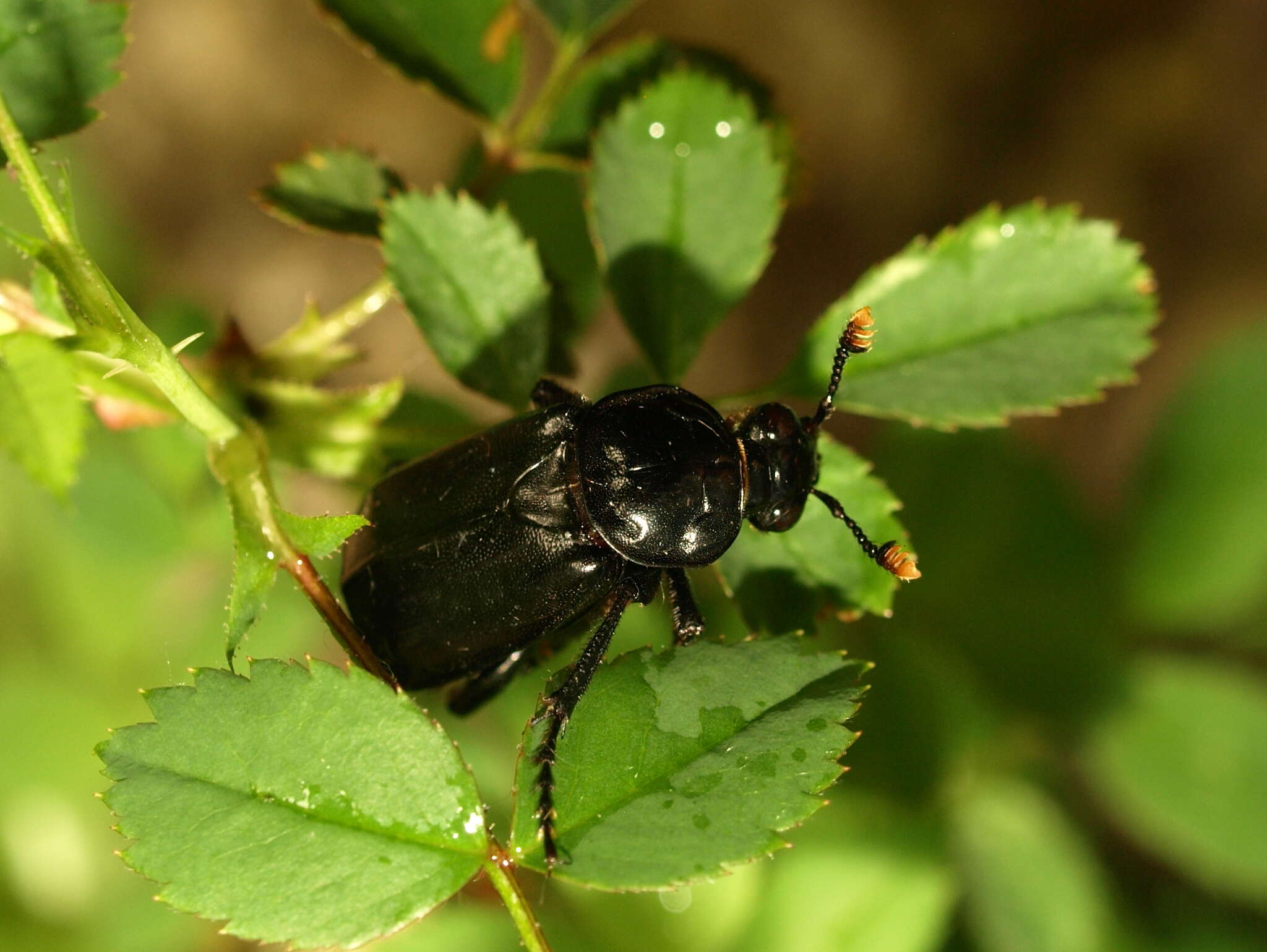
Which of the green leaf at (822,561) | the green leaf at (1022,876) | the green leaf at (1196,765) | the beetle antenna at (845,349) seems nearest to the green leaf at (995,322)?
the beetle antenna at (845,349)

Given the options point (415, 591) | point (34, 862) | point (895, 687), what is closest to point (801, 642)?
point (415, 591)

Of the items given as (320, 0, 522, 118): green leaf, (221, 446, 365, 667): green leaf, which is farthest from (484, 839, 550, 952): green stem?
(320, 0, 522, 118): green leaf

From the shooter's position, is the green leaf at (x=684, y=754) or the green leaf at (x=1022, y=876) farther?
the green leaf at (x=1022, y=876)

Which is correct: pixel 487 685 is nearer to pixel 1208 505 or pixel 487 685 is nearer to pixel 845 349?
pixel 845 349

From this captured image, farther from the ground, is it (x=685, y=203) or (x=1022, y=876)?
(x=685, y=203)

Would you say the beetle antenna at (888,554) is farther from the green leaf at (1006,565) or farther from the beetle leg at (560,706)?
the green leaf at (1006,565)

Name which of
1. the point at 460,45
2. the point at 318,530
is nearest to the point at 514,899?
the point at 318,530

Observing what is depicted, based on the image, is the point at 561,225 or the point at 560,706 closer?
the point at 560,706

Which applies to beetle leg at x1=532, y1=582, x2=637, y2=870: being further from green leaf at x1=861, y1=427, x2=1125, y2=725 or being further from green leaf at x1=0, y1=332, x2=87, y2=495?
green leaf at x1=861, y1=427, x2=1125, y2=725
